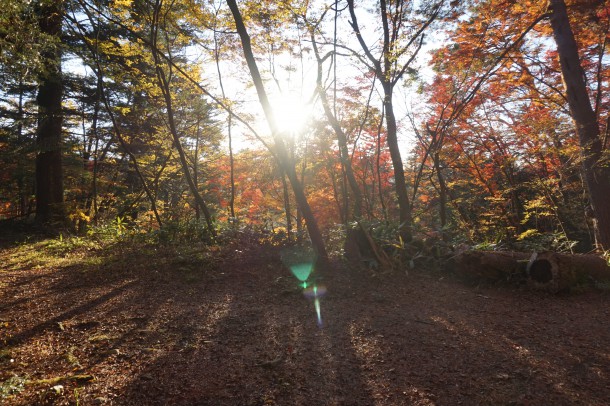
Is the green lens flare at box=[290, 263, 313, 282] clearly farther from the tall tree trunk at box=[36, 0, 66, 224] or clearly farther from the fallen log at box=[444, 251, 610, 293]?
the tall tree trunk at box=[36, 0, 66, 224]

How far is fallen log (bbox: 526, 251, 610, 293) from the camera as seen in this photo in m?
4.62

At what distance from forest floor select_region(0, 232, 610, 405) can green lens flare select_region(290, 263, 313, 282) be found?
0.52 ft

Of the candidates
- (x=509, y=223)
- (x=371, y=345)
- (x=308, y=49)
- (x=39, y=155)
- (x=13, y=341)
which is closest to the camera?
(x=13, y=341)

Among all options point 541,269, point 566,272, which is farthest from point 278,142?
point 566,272

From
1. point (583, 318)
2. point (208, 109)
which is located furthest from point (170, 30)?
point (583, 318)

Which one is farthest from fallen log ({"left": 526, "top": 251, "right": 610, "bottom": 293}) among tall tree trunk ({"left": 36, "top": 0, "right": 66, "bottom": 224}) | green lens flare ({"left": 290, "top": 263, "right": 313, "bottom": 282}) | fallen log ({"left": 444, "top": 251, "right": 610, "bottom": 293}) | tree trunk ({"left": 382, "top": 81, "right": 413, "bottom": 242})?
tall tree trunk ({"left": 36, "top": 0, "right": 66, "bottom": 224})

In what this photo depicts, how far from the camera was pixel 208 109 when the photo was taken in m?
10.2

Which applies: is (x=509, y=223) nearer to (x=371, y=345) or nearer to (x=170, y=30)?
(x=371, y=345)

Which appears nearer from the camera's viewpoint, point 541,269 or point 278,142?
point 541,269

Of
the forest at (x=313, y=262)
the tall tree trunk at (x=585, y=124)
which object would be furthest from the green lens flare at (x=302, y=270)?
the tall tree trunk at (x=585, y=124)

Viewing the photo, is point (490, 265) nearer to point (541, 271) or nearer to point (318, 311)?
point (541, 271)

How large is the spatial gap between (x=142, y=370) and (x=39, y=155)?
10.7 metres

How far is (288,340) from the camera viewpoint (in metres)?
3.25

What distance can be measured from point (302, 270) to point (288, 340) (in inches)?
93.6
